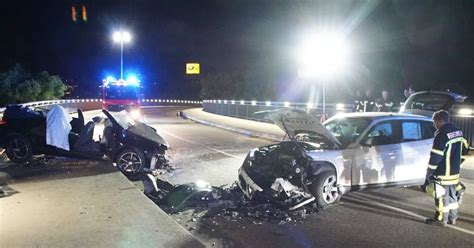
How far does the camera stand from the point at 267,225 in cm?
664

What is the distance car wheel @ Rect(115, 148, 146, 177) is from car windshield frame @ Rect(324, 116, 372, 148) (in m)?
3.93

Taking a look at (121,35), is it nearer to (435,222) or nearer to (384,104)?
(384,104)

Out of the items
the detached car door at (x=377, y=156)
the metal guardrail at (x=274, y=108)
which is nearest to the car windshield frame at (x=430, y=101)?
the metal guardrail at (x=274, y=108)

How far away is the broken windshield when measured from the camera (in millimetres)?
8086

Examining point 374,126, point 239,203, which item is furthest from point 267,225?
point 374,126

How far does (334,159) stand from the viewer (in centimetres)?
751

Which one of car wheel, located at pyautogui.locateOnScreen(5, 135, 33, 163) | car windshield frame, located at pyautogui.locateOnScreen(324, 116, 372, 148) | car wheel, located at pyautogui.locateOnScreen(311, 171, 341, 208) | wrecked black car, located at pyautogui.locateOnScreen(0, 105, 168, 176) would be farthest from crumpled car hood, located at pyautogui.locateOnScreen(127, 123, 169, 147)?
car wheel, located at pyautogui.locateOnScreen(311, 171, 341, 208)

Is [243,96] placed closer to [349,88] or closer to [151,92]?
[349,88]

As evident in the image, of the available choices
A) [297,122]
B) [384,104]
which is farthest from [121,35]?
[297,122]

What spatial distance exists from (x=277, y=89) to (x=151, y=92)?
187 feet

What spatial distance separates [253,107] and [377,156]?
65.7 feet

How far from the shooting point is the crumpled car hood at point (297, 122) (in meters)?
7.57

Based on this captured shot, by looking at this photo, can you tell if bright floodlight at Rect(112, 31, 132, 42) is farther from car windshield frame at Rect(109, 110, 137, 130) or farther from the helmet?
the helmet

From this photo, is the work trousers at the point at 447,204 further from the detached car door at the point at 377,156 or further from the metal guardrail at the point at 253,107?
the metal guardrail at the point at 253,107
